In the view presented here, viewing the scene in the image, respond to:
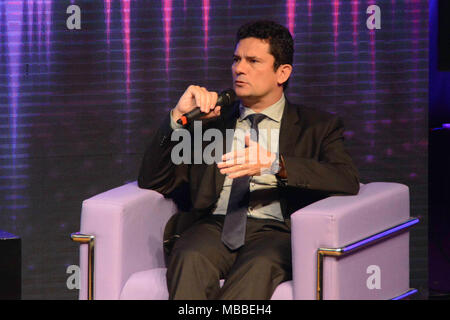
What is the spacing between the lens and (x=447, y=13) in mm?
3748

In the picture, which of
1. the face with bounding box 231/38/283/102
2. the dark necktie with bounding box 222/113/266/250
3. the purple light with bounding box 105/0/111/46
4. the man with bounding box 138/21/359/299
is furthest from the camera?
the purple light with bounding box 105/0/111/46

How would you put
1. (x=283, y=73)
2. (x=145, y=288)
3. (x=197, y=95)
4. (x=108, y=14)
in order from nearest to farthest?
(x=145, y=288) → (x=197, y=95) → (x=283, y=73) → (x=108, y=14)

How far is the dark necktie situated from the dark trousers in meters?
0.03

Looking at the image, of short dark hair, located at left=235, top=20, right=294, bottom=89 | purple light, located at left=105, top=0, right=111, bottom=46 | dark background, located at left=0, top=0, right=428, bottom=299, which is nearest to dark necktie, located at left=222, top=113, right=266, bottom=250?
short dark hair, located at left=235, top=20, right=294, bottom=89

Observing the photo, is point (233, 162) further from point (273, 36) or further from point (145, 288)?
point (273, 36)

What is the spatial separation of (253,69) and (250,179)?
0.47 metres

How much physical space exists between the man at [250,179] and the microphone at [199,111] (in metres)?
0.03

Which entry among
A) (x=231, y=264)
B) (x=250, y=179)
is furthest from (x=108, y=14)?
(x=231, y=264)

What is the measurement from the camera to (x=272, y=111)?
3117 millimetres

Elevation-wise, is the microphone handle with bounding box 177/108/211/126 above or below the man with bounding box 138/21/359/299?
above

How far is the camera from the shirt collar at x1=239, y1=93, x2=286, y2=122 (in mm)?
3102

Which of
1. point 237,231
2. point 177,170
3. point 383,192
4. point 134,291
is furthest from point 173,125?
point 383,192

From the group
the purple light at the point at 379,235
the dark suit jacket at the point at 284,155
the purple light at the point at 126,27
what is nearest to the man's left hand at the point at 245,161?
the dark suit jacket at the point at 284,155

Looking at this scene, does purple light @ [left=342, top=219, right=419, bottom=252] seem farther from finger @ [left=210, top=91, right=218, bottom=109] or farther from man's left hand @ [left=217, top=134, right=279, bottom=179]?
finger @ [left=210, top=91, right=218, bottom=109]
